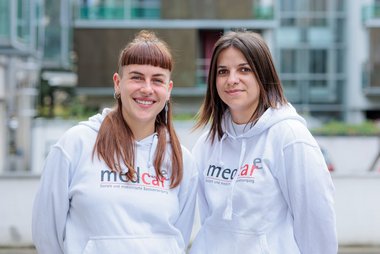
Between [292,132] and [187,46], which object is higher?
[187,46]

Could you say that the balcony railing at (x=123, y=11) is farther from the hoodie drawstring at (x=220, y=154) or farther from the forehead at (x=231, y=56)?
the forehead at (x=231, y=56)

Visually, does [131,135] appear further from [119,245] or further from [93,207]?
[119,245]

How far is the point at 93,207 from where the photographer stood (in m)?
2.92

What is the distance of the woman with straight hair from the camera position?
2.99 meters

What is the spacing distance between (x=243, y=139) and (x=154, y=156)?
426mm

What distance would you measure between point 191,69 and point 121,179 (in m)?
21.4

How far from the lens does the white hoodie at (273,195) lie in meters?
2.98

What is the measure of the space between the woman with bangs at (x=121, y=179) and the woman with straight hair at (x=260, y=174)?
0.71 feet

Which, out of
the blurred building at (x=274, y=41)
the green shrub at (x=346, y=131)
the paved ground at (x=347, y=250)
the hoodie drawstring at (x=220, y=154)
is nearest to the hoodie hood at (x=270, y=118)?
the hoodie drawstring at (x=220, y=154)

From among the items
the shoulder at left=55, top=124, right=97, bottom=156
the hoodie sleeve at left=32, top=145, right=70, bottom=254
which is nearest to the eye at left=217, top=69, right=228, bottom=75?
the shoulder at left=55, top=124, right=97, bottom=156

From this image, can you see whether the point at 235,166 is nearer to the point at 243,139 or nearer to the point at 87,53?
the point at 243,139

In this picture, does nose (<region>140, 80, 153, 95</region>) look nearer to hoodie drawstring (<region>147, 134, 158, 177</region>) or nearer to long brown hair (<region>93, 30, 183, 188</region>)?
long brown hair (<region>93, 30, 183, 188</region>)

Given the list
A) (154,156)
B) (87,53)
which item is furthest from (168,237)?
(87,53)

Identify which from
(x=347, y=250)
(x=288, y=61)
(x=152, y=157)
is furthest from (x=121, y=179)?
(x=288, y=61)
